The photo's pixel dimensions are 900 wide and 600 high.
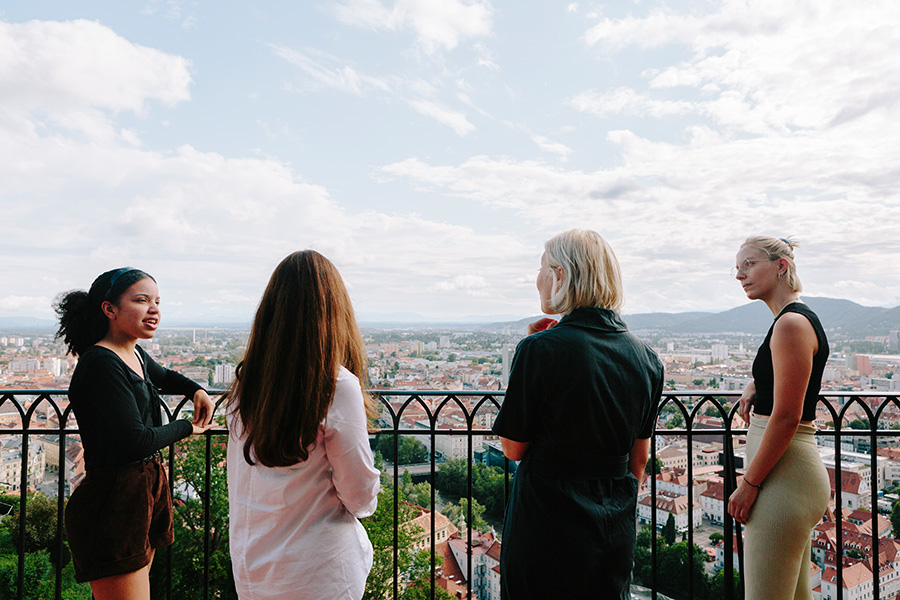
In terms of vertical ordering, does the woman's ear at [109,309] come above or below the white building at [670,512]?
above

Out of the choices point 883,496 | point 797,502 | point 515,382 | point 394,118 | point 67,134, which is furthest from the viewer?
point 394,118

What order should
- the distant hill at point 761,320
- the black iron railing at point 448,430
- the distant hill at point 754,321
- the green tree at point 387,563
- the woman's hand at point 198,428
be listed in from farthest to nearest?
the distant hill at point 761,320, the green tree at point 387,563, the distant hill at point 754,321, the black iron railing at point 448,430, the woman's hand at point 198,428

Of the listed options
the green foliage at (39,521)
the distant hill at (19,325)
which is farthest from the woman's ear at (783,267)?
the distant hill at (19,325)

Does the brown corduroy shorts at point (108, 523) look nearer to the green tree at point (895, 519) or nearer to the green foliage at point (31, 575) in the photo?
the green tree at point (895, 519)

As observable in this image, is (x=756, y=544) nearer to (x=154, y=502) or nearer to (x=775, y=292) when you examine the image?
(x=775, y=292)

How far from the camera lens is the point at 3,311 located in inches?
560

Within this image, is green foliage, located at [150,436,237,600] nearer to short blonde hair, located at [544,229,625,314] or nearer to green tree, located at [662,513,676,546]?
green tree, located at [662,513,676,546]

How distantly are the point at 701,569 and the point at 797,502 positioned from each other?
4.71ft

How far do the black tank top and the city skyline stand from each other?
0.23 metres

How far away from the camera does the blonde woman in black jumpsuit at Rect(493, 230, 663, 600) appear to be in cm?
135

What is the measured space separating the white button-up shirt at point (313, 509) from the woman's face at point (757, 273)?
1.76 metres

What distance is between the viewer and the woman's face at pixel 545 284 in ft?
5.08

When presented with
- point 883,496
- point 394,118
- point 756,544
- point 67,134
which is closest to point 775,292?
point 756,544

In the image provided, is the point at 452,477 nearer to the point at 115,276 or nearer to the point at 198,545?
the point at 115,276
